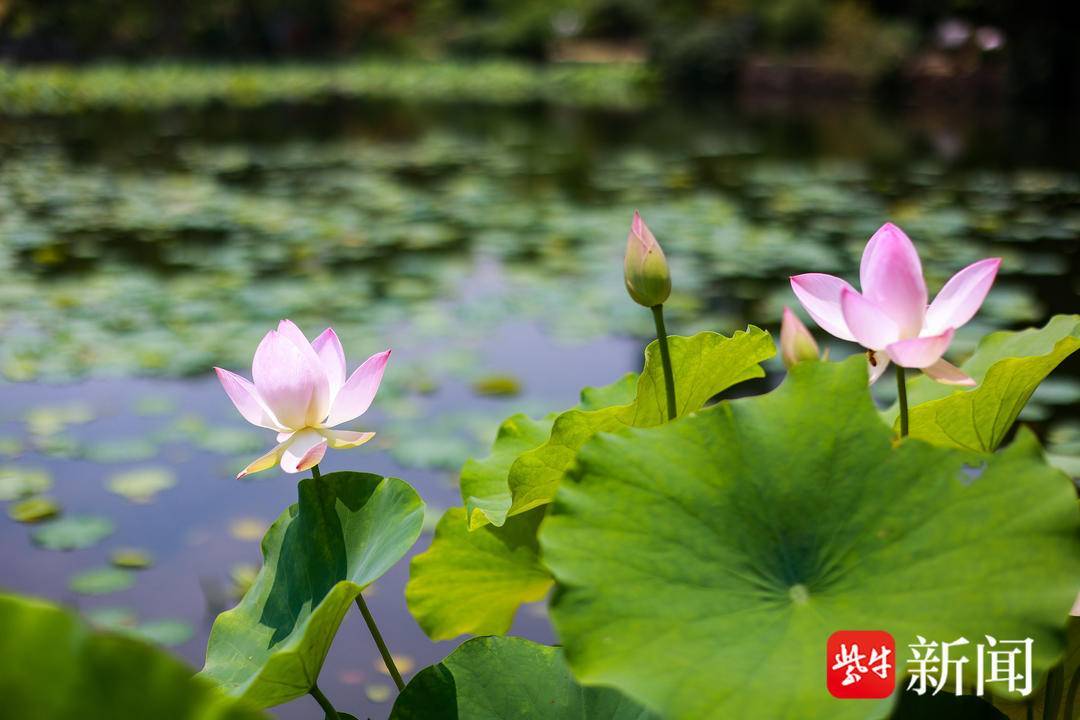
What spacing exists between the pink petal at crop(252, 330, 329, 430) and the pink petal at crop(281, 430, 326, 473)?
0.9 inches

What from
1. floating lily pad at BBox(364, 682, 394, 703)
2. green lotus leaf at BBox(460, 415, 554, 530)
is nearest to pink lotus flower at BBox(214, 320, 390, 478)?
green lotus leaf at BBox(460, 415, 554, 530)

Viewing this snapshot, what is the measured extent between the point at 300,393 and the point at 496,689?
28 cm

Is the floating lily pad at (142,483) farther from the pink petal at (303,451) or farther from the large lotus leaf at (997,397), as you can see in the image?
the large lotus leaf at (997,397)

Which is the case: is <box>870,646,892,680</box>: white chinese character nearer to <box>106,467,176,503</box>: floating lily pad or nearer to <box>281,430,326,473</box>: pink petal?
<box>281,430,326,473</box>: pink petal

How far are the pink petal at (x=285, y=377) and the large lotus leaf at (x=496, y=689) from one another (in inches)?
9.2

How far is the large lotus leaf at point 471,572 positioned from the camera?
0.83 meters

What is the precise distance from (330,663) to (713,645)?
0.93 metres

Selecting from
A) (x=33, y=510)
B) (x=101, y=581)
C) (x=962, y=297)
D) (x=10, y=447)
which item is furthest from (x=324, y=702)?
(x=10, y=447)

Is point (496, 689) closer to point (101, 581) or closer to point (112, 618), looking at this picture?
point (112, 618)

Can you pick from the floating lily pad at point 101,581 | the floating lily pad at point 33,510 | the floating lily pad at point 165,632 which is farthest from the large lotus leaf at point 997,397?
the floating lily pad at point 33,510

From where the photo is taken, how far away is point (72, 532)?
5.41ft

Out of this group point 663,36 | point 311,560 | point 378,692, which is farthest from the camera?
point 663,36

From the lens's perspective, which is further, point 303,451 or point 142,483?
point 142,483

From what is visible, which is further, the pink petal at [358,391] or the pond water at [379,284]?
the pond water at [379,284]
